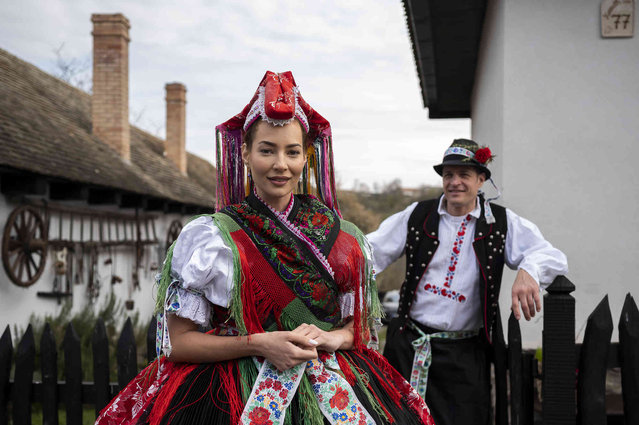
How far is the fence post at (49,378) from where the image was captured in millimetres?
2934

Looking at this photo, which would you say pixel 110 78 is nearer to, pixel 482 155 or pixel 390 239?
pixel 390 239

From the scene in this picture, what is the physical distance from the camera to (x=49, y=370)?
2.96 m

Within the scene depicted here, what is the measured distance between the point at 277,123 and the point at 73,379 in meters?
1.91

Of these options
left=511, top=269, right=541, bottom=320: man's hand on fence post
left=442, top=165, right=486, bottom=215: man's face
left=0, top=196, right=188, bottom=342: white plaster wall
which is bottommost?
left=0, top=196, right=188, bottom=342: white plaster wall

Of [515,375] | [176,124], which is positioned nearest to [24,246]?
[515,375]

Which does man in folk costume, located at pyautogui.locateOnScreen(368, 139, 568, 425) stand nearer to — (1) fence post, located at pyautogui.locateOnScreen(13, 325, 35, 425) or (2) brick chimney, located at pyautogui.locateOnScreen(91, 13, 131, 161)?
(1) fence post, located at pyautogui.locateOnScreen(13, 325, 35, 425)

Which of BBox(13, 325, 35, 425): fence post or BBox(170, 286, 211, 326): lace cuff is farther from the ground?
BBox(170, 286, 211, 326): lace cuff

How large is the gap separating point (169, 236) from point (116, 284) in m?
2.99

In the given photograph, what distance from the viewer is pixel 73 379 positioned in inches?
116

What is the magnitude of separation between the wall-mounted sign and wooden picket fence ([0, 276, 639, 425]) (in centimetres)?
251

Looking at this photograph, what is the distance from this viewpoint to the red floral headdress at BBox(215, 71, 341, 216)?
6.25ft

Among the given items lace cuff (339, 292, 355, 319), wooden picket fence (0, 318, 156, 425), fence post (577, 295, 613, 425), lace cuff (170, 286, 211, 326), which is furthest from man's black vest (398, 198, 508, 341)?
Answer: lace cuff (170, 286, 211, 326)

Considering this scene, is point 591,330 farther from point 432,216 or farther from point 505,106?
point 505,106

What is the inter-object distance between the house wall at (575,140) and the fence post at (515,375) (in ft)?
5.50
